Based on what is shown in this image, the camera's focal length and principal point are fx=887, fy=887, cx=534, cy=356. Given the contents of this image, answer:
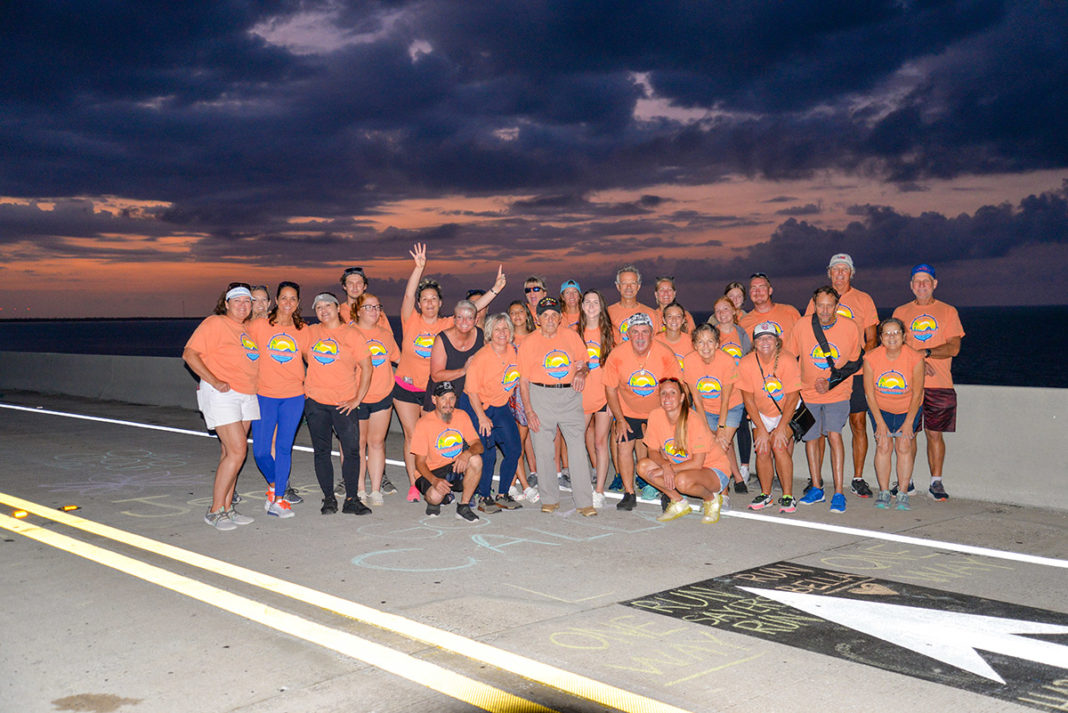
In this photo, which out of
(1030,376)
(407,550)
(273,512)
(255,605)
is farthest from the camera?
(1030,376)

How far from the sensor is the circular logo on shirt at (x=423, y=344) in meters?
8.10

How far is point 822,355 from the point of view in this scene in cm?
802

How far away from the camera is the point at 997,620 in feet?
15.6

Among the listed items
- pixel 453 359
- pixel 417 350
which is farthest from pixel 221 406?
pixel 453 359

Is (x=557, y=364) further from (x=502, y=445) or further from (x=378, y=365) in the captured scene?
(x=378, y=365)

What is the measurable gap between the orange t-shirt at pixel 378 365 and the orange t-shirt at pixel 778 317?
11.9ft

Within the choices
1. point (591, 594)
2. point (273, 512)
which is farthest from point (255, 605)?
point (273, 512)

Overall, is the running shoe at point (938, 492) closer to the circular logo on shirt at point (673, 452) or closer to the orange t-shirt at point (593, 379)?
the circular logo on shirt at point (673, 452)

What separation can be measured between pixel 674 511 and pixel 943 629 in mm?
2818

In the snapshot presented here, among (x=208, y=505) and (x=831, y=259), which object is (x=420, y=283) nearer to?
(x=208, y=505)

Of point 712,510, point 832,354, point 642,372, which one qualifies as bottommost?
point 712,510

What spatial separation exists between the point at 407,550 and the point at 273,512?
1747 mm

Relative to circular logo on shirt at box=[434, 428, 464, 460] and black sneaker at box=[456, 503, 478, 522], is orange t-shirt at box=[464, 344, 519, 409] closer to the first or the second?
circular logo on shirt at box=[434, 428, 464, 460]

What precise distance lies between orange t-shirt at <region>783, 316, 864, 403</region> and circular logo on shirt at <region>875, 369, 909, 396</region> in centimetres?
26
